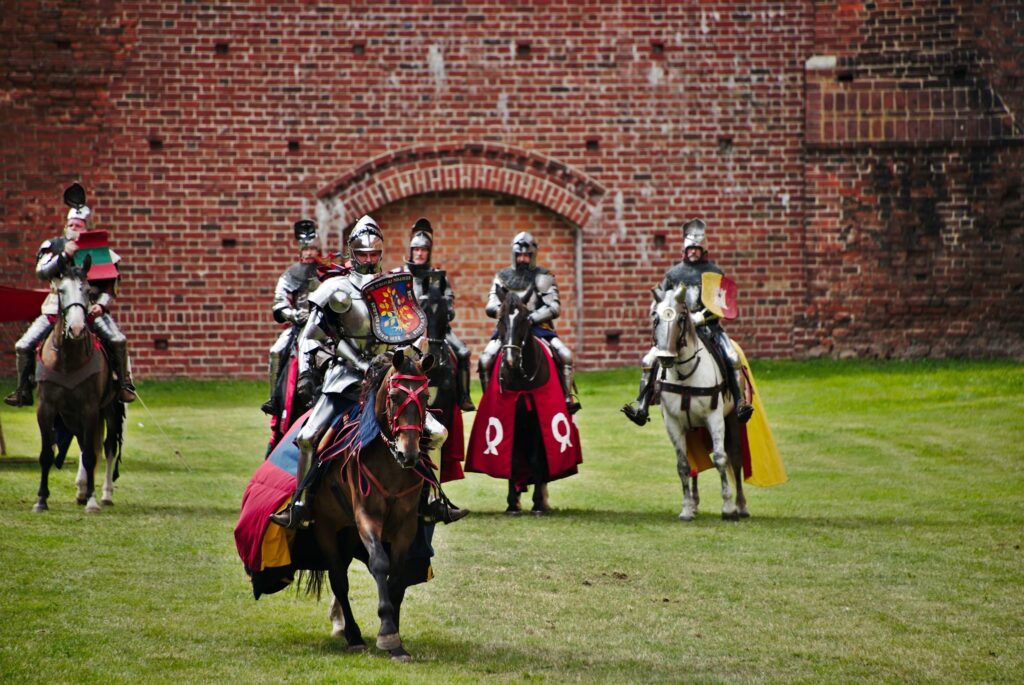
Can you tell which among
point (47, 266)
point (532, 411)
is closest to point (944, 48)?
point (532, 411)

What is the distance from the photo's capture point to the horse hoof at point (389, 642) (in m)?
6.72

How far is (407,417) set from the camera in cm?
654

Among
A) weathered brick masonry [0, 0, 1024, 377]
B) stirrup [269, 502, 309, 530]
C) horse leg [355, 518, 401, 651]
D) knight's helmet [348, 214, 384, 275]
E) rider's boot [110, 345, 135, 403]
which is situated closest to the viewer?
horse leg [355, 518, 401, 651]

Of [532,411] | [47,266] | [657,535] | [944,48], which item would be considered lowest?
[657,535]

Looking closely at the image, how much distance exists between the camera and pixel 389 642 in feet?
22.1

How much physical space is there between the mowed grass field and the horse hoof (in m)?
0.12

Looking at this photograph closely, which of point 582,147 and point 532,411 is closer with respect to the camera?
point 532,411

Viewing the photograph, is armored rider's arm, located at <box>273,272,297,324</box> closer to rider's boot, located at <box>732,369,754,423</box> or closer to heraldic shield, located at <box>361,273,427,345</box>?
rider's boot, located at <box>732,369,754,423</box>

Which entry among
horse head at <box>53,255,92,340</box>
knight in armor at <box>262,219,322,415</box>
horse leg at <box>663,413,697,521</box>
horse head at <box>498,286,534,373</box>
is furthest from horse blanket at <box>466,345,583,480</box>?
horse head at <box>53,255,92,340</box>

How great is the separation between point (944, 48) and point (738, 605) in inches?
578

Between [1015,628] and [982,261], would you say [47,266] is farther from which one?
[982,261]

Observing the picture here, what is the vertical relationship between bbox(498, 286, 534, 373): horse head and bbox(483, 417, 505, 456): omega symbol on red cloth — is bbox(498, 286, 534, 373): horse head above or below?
above

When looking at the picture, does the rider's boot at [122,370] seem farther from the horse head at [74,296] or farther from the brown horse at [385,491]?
the brown horse at [385,491]

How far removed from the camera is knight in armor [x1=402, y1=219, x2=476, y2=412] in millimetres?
11242
